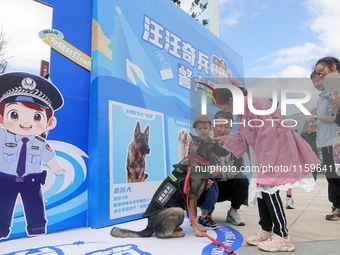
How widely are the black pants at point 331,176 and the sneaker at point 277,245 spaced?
1664mm

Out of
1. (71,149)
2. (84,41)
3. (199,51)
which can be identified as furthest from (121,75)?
(199,51)

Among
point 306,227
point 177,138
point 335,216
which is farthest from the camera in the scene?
point 177,138

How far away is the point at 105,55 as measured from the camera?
162 inches

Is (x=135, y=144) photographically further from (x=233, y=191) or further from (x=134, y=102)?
(x=233, y=191)

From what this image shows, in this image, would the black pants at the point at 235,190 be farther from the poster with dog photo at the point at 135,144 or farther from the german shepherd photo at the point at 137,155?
the german shepherd photo at the point at 137,155

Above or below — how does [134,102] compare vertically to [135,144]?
above

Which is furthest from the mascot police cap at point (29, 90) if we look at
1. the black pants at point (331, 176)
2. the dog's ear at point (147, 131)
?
the black pants at point (331, 176)

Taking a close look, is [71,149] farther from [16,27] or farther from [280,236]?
[280,236]

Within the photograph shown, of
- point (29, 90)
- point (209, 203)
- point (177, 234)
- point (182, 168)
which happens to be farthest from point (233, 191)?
point (29, 90)

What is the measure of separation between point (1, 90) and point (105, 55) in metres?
1.35

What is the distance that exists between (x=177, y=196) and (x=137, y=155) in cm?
117

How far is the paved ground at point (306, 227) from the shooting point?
300 cm

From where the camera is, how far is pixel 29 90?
3475mm

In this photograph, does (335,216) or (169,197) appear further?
(335,216)
